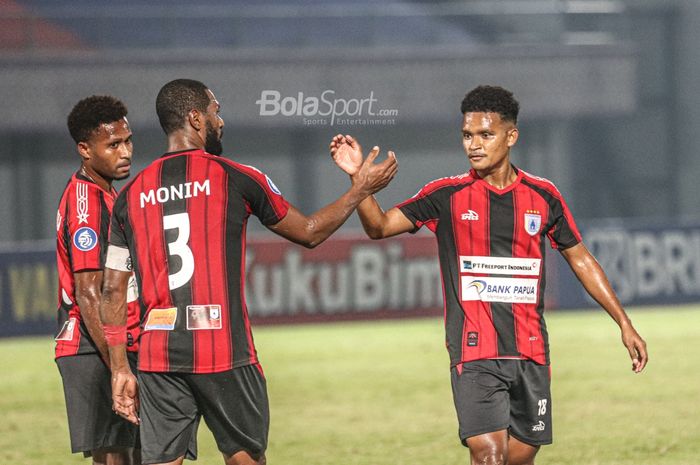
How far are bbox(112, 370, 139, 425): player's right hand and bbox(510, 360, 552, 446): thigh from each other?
1.76m

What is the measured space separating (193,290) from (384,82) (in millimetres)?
21020

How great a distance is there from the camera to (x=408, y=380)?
1181cm

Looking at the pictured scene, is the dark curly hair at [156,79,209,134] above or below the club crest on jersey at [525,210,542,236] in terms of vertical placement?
above

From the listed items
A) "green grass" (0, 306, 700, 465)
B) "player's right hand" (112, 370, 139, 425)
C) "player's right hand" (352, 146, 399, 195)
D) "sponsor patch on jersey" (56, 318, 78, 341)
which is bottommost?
"green grass" (0, 306, 700, 465)

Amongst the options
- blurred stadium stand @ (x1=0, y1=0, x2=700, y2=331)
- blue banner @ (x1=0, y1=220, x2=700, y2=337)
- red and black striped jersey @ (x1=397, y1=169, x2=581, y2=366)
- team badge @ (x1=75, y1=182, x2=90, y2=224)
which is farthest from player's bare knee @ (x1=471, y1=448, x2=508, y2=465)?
blurred stadium stand @ (x1=0, y1=0, x2=700, y2=331)

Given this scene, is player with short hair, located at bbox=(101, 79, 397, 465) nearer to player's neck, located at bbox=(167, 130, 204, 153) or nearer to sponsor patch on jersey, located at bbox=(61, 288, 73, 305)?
player's neck, located at bbox=(167, 130, 204, 153)

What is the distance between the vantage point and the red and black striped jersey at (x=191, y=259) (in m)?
4.39

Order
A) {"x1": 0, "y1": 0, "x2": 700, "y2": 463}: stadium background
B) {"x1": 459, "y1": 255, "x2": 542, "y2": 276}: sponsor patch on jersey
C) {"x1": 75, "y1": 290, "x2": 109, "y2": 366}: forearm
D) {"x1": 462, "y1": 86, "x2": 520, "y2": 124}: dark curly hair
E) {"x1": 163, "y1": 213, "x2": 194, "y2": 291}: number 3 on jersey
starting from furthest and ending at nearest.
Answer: {"x1": 0, "y1": 0, "x2": 700, "y2": 463}: stadium background → {"x1": 462, "y1": 86, "x2": 520, "y2": 124}: dark curly hair → {"x1": 459, "y1": 255, "x2": 542, "y2": 276}: sponsor patch on jersey → {"x1": 75, "y1": 290, "x2": 109, "y2": 366}: forearm → {"x1": 163, "y1": 213, "x2": 194, "y2": 291}: number 3 on jersey

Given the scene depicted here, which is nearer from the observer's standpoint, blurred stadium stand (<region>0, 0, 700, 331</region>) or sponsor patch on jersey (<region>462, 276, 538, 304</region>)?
sponsor patch on jersey (<region>462, 276, 538, 304</region>)

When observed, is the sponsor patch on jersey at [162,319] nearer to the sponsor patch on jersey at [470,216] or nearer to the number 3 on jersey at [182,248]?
the number 3 on jersey at [182,248]

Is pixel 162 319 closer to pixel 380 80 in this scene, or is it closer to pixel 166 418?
pixel 166 418

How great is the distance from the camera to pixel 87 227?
511 centimetres

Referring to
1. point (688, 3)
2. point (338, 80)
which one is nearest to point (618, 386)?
point (338, 80)

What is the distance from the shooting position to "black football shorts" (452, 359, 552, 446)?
5129 millimetres
